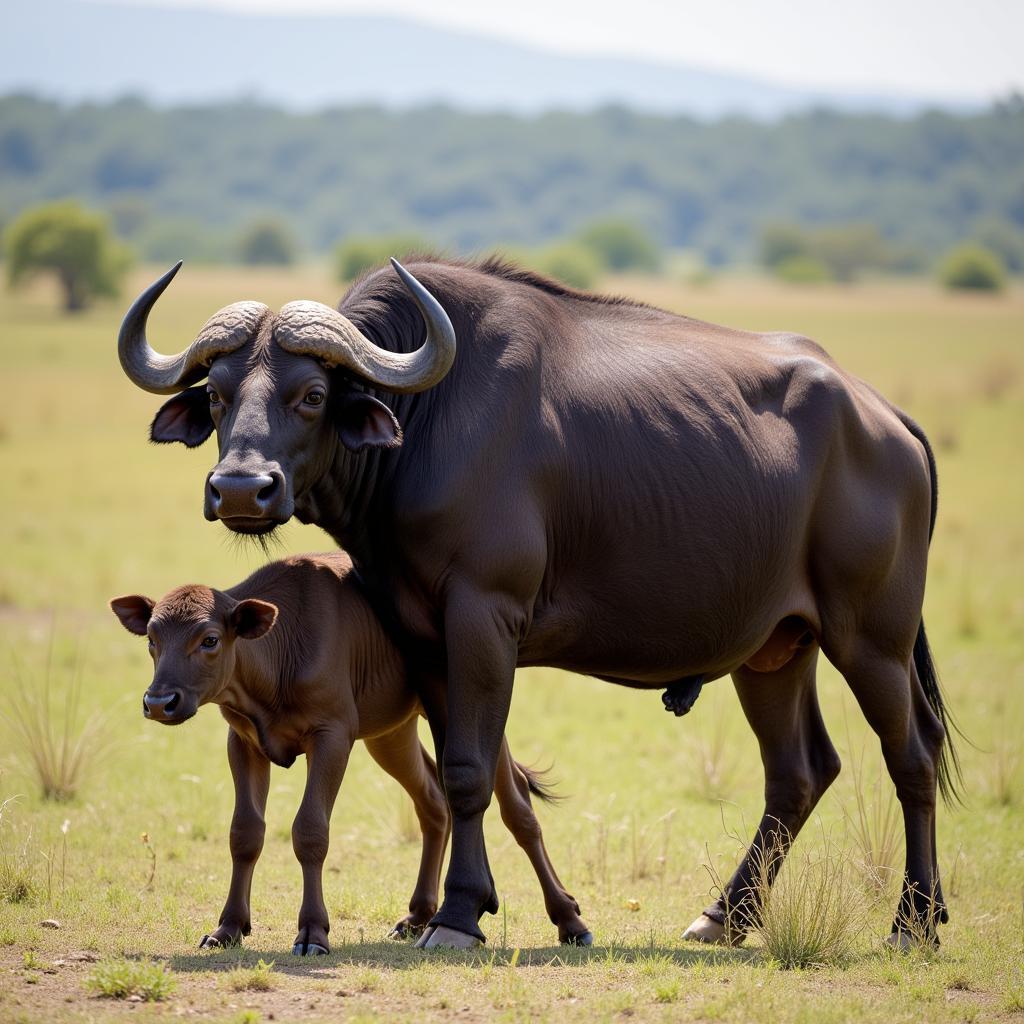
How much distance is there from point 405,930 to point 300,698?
146 centimetres

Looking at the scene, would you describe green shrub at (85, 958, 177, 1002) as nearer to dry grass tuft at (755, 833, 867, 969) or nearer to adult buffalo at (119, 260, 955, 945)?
adult buffalo at (119, 260, 955, 945)

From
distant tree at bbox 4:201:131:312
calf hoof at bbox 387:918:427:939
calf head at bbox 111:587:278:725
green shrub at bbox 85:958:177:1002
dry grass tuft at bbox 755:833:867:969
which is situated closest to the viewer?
green shrub at bbox 85:958:177:1002

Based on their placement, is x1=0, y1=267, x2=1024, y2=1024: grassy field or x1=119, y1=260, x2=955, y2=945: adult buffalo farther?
x1=119, y1=260, x2=955, y2=945: adult buffalo

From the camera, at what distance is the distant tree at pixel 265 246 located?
397ft

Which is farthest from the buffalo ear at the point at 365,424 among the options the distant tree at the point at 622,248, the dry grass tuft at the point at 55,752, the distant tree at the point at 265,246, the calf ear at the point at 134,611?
the distant tree at the point at 622,248

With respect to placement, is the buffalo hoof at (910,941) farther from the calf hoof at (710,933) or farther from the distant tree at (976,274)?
the distant tree at (976,274)

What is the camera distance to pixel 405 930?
824 centimetres

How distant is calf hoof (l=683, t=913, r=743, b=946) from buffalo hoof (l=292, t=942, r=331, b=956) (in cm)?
212

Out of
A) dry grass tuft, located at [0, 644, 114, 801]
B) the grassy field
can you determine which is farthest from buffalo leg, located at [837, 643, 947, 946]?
dry grass tuft, located at [0, 644, 114, 801]

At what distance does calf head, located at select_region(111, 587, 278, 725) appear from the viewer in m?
7.22

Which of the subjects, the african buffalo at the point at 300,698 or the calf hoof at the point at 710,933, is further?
the calf hoof at the point at 710,933

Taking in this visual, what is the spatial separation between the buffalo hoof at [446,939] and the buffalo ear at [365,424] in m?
2.36

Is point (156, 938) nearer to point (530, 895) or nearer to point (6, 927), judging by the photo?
point (6, 927)

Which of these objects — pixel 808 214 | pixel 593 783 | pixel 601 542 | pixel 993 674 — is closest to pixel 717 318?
pixel 993 674
